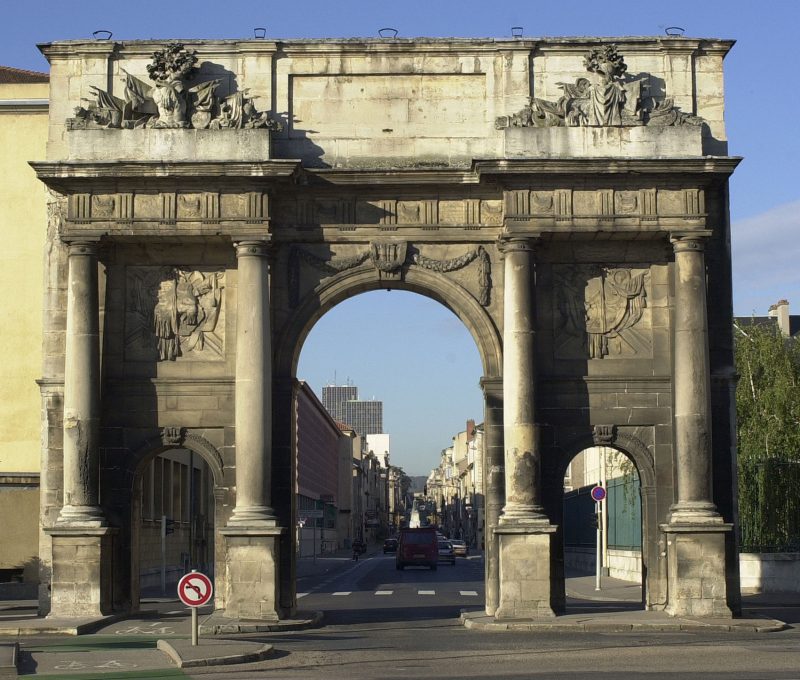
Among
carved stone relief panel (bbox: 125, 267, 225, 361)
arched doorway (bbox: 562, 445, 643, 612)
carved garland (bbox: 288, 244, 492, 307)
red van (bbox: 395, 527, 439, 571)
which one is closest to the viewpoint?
carved garland (bbox: 288, 244, 492, 307)

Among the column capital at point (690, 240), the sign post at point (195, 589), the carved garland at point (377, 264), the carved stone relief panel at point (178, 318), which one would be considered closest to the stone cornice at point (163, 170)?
the carved garland at point (377, 264)

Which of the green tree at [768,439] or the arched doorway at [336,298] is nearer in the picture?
the arched doorway at [336,298]

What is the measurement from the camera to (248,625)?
97.5 ft

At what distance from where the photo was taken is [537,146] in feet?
106

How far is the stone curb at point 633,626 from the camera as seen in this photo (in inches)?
1129

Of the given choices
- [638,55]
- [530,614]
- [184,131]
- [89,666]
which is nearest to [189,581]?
[89,666]

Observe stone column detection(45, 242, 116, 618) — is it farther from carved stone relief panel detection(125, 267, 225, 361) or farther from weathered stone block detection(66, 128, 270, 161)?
weathered stone block detection(66, 128, 270, 161)

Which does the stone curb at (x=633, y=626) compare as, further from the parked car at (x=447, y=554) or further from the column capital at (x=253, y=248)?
the parked car at (x=447, y=554)

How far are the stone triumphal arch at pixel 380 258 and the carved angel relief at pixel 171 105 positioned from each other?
0.16 ft

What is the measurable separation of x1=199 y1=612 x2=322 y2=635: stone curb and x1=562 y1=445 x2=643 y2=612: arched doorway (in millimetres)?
11537

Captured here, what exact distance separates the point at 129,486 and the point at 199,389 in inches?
104

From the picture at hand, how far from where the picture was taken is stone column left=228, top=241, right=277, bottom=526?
1238 inches

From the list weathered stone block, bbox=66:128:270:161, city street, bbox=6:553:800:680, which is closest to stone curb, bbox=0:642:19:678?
city street, bbox=6:553:800:680

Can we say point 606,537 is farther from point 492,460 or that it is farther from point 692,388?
point 692,388
